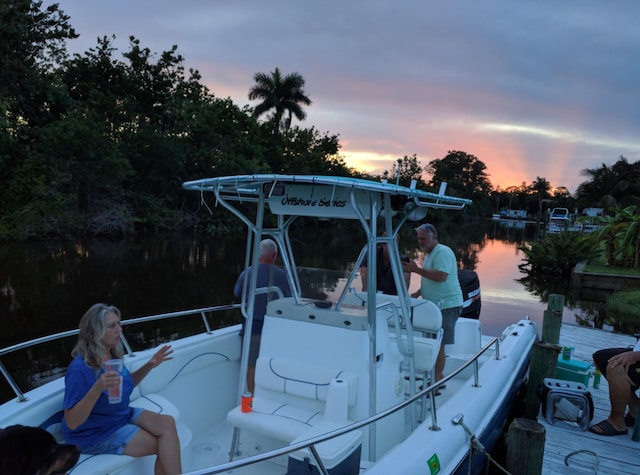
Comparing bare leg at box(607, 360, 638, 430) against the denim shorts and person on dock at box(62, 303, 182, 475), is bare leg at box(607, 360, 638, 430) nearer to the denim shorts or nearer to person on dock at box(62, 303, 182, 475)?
person on dock at box(62, 303, 182, 475)

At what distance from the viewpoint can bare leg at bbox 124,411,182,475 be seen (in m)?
2.78

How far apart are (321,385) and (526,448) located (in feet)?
5.04

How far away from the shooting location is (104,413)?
2711 millimetres

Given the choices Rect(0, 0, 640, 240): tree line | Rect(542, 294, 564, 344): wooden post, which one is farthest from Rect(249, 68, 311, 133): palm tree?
Rect(542, 294, 564, 344): wooden post

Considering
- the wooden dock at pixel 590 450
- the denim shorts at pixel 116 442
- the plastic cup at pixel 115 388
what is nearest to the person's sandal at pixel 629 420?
the wooden dock at pixel 590 450

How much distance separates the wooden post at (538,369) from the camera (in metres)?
5.04

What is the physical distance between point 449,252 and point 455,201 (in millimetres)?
868

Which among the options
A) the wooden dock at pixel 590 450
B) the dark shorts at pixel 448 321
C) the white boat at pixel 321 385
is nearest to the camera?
the white boat at pixel 321 385

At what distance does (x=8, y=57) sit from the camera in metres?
20.5

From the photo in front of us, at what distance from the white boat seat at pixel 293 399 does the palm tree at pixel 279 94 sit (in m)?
39.3

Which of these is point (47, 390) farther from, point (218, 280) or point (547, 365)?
point (218, 280)

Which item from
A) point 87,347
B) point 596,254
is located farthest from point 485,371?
point 596,254

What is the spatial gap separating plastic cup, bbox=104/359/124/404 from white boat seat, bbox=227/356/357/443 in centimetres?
83

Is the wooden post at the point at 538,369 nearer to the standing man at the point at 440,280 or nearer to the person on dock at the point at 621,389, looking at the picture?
the person on dock at the point at 621,389
